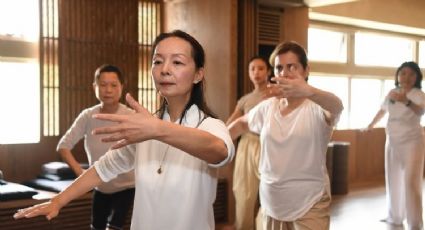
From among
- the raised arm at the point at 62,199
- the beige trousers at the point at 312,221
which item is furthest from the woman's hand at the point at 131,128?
the beige trousers at the point at 312,221

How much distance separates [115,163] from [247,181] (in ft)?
9.15

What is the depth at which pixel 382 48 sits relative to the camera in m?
8.32

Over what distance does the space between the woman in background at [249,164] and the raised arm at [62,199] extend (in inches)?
108

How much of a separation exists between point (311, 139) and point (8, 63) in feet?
12.2

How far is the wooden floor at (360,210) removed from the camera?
15.7 feet

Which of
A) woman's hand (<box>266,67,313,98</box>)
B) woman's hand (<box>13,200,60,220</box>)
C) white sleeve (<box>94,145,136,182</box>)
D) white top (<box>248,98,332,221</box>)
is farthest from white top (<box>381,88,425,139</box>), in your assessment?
woman's hand (<box>13,200,60,220</box>)

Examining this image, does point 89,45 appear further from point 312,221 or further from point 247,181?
point 312,221

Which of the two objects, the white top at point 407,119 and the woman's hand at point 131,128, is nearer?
the woman's hand at point 131,128

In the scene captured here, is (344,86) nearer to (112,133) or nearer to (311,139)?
(311,139)

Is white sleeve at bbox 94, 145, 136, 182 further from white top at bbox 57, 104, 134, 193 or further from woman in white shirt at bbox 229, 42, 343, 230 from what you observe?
white top at bbox 57, 104, 134, 193

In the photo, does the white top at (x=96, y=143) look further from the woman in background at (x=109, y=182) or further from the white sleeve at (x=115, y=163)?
the white sleeve at (x=115, y=163)

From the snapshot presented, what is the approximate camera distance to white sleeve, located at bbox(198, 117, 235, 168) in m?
1.43

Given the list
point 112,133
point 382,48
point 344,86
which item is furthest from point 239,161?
point 382,48

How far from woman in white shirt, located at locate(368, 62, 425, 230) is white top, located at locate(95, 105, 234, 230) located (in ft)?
12.1
